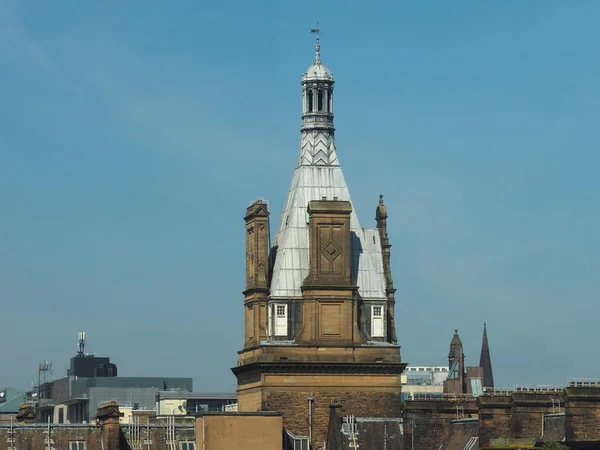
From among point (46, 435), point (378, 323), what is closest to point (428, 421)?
point (378, 323)

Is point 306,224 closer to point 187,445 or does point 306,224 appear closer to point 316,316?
point 316,316

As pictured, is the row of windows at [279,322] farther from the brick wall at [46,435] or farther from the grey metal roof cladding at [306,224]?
the brick wall at [46,435]

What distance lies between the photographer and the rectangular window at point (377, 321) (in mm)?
160363

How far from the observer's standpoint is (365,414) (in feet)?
516

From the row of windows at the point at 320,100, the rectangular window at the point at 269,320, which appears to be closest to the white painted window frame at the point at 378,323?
the rectangular window at the point at 269,320

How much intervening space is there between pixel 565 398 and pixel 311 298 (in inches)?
1337

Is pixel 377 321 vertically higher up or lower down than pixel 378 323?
higher up

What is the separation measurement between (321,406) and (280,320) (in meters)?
8.24

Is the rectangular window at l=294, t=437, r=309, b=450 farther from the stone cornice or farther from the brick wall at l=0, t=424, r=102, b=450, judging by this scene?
the brick wall at l=0, t=424, r=102, b=450

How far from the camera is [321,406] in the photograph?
514 ft

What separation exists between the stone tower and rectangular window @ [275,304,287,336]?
9 centimetres

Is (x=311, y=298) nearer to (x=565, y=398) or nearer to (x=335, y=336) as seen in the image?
(x=335, y=336)

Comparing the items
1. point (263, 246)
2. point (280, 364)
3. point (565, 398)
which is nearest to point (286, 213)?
point (263, 246)

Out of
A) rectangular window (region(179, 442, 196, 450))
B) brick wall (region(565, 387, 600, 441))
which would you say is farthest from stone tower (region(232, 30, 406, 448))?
brick wall (region(565, 387, 600, 441))
